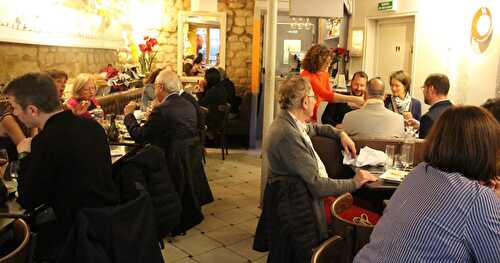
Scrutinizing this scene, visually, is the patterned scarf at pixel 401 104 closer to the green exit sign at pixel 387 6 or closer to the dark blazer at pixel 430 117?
the dark blazer at pixel 430 117

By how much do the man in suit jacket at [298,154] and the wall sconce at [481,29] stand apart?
4043 millimetres

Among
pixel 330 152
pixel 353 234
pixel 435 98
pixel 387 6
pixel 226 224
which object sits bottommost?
pixel 226 224

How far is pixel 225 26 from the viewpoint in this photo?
8.96 meters

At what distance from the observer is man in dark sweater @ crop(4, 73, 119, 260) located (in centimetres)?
217

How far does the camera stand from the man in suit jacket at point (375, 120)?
12.2ft

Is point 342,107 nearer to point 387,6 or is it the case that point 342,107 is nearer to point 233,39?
point 387,6

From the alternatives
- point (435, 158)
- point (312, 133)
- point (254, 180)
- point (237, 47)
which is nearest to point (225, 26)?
point (237, 47)

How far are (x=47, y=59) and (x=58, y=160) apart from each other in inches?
136

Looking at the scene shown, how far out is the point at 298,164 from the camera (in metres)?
2.70

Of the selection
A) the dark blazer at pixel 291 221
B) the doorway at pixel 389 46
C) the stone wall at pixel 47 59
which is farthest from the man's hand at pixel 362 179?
the doorway at pixel 389 46

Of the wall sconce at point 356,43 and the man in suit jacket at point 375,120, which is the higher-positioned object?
the wall sconce at point 356,43

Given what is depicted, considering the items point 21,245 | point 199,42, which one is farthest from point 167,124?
point 199,42

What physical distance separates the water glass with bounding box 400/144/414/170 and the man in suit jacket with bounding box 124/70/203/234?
5.72 ft

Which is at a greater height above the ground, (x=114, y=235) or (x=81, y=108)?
(x=81, y=108)
